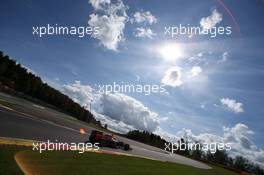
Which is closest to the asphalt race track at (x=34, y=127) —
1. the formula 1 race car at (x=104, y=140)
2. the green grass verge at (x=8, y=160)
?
the formula 1 race car at (x=104, y=140)

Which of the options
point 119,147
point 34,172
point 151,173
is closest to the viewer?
point 34,172

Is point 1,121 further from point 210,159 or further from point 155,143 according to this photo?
point 210,159

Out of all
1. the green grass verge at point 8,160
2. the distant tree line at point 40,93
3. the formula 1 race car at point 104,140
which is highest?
the distant tree line at point 40,93

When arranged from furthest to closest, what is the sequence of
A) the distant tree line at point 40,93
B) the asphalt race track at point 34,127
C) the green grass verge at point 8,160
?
the distant tree line at point 40,93, the asphalt race track at point 34,127, the green grass verge at point 8,160

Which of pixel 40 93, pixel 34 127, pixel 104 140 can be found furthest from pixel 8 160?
pixel 40 93

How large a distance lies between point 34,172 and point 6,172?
104 centimetres

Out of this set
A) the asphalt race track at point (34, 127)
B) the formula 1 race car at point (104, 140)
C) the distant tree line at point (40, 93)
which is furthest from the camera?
the distant tree line at point (40, 93)

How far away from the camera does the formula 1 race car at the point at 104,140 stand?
65.7 feet

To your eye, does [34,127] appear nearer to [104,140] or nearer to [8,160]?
[104,140]

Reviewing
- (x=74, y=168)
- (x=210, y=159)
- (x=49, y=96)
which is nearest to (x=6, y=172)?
(x=74, y=168)

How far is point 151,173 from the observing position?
45.6ft

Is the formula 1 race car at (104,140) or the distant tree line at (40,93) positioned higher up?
the distant tree line at (40,93)

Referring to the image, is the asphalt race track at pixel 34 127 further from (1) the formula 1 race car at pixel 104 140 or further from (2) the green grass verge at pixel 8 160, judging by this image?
(2) the green grass verge at pixel 8 160

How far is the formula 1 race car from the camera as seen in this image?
20016 mm
